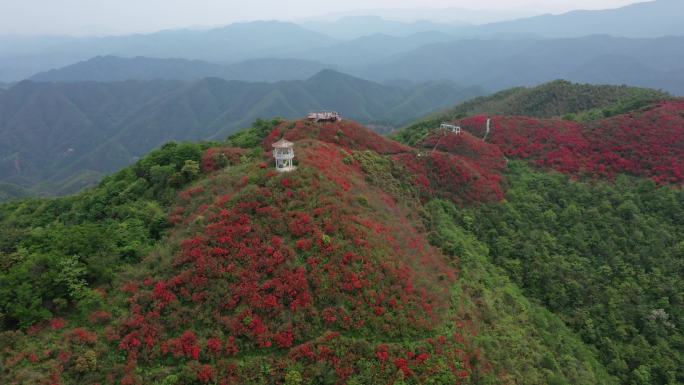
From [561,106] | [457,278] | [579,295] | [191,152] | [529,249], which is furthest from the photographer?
[561,106]

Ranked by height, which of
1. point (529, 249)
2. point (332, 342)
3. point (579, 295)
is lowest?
point (579, 295)

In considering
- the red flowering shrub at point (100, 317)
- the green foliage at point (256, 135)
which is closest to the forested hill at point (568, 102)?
the green foliage at point (256, 135)

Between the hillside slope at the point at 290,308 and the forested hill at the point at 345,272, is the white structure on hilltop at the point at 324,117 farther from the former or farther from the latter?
the hillside slope at the point at 290,308

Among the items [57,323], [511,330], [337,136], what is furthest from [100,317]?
[337,136]

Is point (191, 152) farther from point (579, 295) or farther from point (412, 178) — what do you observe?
point (579, 295)

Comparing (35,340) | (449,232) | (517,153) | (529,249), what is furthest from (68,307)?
(517,153)

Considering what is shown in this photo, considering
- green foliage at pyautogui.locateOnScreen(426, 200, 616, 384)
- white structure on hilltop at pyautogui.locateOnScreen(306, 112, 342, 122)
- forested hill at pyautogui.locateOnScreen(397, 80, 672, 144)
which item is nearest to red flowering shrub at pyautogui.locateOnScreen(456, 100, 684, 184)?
forested hill at pyautogui.locateOnScreen(397, 80, 672, 144)
